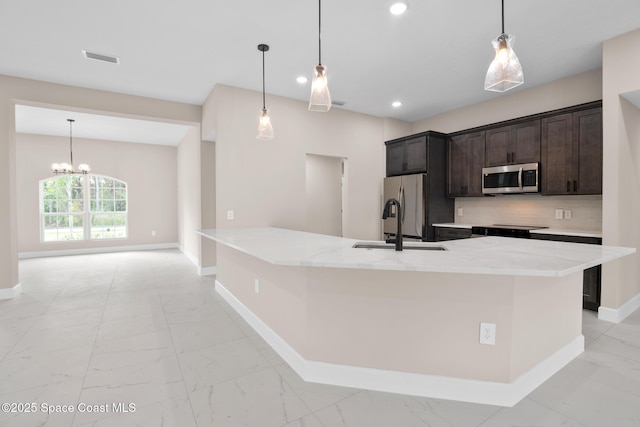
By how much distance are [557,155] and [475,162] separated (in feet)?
3.48

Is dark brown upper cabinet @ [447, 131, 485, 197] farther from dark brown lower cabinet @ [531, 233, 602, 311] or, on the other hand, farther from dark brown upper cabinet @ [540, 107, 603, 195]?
dark brown lower cabinet @ [531, 233, 602, 311]

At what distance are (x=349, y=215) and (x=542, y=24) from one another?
3.34 meters

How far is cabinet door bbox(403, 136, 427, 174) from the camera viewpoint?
490 centimetres

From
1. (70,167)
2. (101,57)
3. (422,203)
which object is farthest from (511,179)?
(70,167)

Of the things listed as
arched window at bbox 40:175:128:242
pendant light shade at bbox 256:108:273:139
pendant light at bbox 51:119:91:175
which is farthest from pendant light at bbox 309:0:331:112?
arched window at bbox 40:175:128:242

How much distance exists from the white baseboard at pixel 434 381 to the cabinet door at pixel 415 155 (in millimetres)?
3188

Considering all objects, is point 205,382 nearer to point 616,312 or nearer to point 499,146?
point 616,312

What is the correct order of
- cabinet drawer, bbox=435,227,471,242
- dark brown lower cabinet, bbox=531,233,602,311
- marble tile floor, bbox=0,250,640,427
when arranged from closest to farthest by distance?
marble tile floor, bbox=0,250,640,427 < dark brown lower cabinet, bbox=531,233,602,311 < cabinet drawer, bbox=435,227,471,242

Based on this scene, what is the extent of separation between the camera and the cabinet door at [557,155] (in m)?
3.65

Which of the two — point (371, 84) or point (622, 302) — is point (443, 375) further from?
point (371, 84)

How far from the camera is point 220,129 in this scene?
4.11m

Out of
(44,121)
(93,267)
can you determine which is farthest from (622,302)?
(44,121)

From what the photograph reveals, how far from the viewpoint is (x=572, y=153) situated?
11.9 ft

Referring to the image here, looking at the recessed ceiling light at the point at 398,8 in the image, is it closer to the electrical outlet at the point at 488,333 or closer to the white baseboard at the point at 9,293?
the electrical outlet at the point at 488,333
